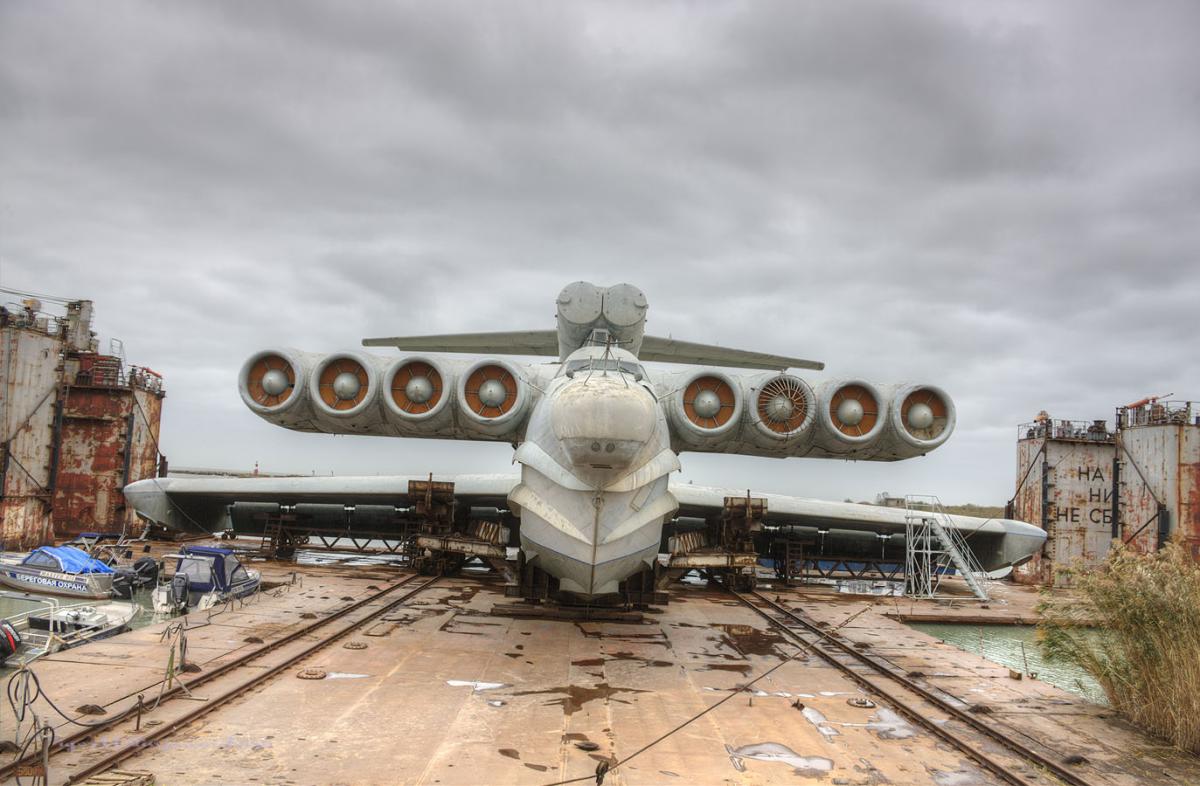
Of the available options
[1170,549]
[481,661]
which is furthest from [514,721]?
[1170,549]

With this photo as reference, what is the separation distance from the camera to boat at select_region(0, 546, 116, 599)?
1200cm

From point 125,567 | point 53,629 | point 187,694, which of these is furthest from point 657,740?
point 125,567

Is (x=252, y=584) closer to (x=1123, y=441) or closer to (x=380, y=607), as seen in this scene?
(x=380, y=607)

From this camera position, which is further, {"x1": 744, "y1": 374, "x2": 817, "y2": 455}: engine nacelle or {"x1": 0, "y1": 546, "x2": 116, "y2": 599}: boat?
{"x1": 0, "y1": 546, "x2": 116, "y2": 599}: boat

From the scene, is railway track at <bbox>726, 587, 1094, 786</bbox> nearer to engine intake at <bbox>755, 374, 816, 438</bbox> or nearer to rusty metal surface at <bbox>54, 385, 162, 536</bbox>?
engine intake at <bbox>755, 374, 816, 438</bbox>

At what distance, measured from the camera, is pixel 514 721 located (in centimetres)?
623

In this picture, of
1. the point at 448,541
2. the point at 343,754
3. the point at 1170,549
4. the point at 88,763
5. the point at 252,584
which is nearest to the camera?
the point at 88,763

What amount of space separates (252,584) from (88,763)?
27.2 feet

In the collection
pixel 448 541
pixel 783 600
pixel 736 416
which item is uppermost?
pixel 736 416

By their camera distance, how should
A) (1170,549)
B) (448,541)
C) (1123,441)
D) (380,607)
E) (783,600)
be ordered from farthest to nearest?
1. (1123,441)
2. (783,600)
3. (380,607)
4. (448,541)
5. (1170,549)

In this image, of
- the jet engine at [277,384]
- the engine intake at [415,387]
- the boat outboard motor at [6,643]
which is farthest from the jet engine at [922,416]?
the boat outboard motor at [6,643]

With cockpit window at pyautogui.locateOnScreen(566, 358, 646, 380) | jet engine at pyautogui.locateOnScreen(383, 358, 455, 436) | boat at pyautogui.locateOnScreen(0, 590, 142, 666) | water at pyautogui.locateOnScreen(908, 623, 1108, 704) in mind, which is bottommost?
water at pyautogui.locateOnScreen(908, 623, 1108, 704)

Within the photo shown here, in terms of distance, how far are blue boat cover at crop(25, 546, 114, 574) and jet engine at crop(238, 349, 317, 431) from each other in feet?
12.3

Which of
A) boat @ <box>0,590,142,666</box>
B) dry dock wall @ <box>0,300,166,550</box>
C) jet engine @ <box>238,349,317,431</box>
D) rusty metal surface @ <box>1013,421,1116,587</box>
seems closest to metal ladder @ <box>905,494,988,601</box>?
rusty metal surface @ <box>1013,421,1116,587</box>
